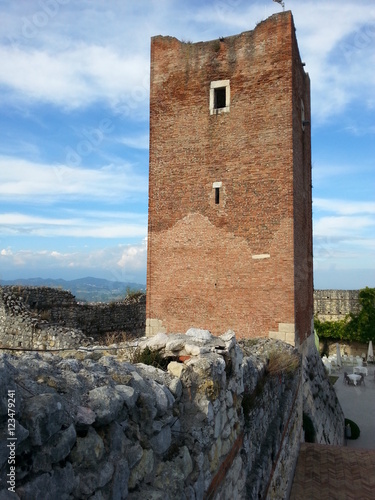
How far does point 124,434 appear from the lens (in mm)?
2445

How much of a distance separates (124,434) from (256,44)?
35.7 feet

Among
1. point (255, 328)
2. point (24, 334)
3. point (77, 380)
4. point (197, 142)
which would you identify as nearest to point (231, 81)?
point (197, 142)

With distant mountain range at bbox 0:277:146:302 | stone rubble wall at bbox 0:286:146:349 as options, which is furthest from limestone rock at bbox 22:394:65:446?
distant mountain range at bbox 0:277:146:302

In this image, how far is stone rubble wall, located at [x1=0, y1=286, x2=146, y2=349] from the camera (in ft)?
38.5

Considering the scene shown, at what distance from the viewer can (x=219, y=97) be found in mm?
11430

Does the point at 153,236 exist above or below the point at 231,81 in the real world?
below

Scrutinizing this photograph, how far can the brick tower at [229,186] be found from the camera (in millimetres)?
10422

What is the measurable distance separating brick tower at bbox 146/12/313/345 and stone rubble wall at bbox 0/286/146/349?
2.73 metres

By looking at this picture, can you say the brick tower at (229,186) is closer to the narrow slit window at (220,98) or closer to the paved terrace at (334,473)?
the narrow slit window at (220,98)

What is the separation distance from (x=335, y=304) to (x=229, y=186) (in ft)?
66.2

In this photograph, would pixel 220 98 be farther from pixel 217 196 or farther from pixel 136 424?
pixel 136 424

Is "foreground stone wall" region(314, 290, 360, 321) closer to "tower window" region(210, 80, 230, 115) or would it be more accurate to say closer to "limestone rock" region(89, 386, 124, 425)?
"tower window" region(210, 80, 230, 115)

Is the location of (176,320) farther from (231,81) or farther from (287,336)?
(231,81)

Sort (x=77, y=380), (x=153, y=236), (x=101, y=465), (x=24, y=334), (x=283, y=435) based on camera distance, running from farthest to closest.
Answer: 1. (x=24, y=334)
2. (x=153, y=236)
3. (x=283, y=435)
4. (x=77, y=380)
5. (x=101, y=465)
